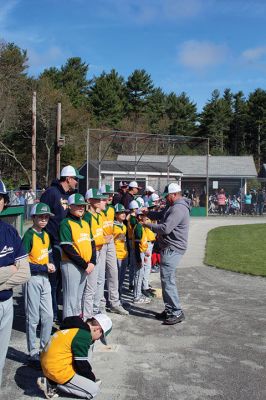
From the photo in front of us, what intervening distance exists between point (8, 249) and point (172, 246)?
12.0ft

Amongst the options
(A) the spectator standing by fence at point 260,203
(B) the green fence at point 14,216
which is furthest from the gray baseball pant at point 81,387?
(A) the spectator standing by fence at point 260,203

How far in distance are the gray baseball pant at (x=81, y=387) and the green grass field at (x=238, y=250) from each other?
24.1 ft

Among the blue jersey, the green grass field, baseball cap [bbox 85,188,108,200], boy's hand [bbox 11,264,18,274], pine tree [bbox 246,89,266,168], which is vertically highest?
pine tree [bbox 246,89,266,168]

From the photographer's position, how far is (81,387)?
4.39 meters

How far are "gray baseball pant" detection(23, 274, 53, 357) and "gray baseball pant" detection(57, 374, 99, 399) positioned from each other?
1.04 m

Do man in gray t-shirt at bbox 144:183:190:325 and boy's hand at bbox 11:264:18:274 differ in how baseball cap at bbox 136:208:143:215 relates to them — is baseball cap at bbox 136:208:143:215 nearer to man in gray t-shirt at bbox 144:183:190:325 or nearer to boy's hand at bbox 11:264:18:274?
man in gray t-shirt at bbox 144:183:190:325

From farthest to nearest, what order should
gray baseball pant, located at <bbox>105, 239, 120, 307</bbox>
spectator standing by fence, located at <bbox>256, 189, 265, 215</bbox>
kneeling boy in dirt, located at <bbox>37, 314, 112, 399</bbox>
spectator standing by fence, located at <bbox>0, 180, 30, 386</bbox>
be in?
spectator standing by fence, located at <bbox>256, 189, 265, 215</bbox> < gray baseball pant, located at <bbox>105, 239, 120, 307</bbox> < kneeling boy in dirt, located at <bbox>37, 314, 112, 399</bbox> < spectator standing by fence, located at <bbox>0, 180, 30, 386</bbox>

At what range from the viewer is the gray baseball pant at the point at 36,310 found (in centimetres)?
539

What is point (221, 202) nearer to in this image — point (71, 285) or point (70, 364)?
point (71, 285)

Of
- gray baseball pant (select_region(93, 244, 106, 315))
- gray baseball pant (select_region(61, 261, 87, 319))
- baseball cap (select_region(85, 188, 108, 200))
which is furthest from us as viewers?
gray baseball pant (select_region(93, 244, 106, 315))

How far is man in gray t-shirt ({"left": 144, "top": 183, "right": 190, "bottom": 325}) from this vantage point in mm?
7066

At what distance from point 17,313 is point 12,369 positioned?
236cm

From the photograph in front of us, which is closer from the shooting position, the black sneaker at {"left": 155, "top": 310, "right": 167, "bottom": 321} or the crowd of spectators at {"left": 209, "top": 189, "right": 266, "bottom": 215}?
the black sneaker at {"left": 155, "top": 310, "right": 167, "bottom": 321}

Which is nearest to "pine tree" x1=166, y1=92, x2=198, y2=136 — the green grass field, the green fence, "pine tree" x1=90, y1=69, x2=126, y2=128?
"pine tree" x1=90, y1=69, x2=126, y2=128
